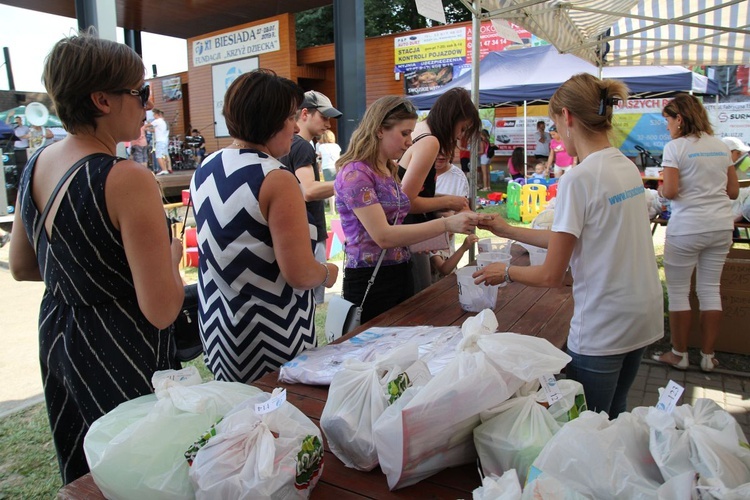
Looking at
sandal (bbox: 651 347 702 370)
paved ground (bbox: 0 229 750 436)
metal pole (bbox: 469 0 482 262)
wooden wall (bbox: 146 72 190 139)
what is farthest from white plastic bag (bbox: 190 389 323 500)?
wooden wall (bbox: 146 72 190 139)

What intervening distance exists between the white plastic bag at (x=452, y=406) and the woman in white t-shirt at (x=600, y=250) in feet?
1.92

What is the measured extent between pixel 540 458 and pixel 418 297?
1.56m

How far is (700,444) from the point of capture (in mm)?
851

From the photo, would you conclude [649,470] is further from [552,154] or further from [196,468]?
[552,154]

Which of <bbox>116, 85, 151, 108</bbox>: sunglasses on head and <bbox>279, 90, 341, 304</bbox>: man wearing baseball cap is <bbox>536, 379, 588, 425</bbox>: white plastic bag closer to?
<bbox>116, 85, 151, 108</bbox>: sunglasses on head

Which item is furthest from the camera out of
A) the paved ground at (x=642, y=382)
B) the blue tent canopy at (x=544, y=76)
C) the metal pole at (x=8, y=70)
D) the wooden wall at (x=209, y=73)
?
the wooden wall at (x=209, y=73)

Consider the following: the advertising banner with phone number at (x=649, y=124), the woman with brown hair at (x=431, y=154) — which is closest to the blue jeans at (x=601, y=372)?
the woman with brown hair at (x=431, y=154)

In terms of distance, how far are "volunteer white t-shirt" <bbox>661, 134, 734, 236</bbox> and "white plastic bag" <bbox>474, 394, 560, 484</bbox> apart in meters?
3.12

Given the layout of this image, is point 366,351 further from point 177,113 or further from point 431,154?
point 177,113

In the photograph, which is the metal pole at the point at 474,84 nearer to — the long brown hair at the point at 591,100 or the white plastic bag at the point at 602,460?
the long brown hair at the point at 591,100

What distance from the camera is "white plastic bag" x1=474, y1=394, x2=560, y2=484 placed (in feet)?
3.26

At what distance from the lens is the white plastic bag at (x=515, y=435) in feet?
3.26

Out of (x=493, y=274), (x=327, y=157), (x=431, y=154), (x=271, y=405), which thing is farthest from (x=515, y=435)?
(x=327, y=157)

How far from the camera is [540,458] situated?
91 cm
